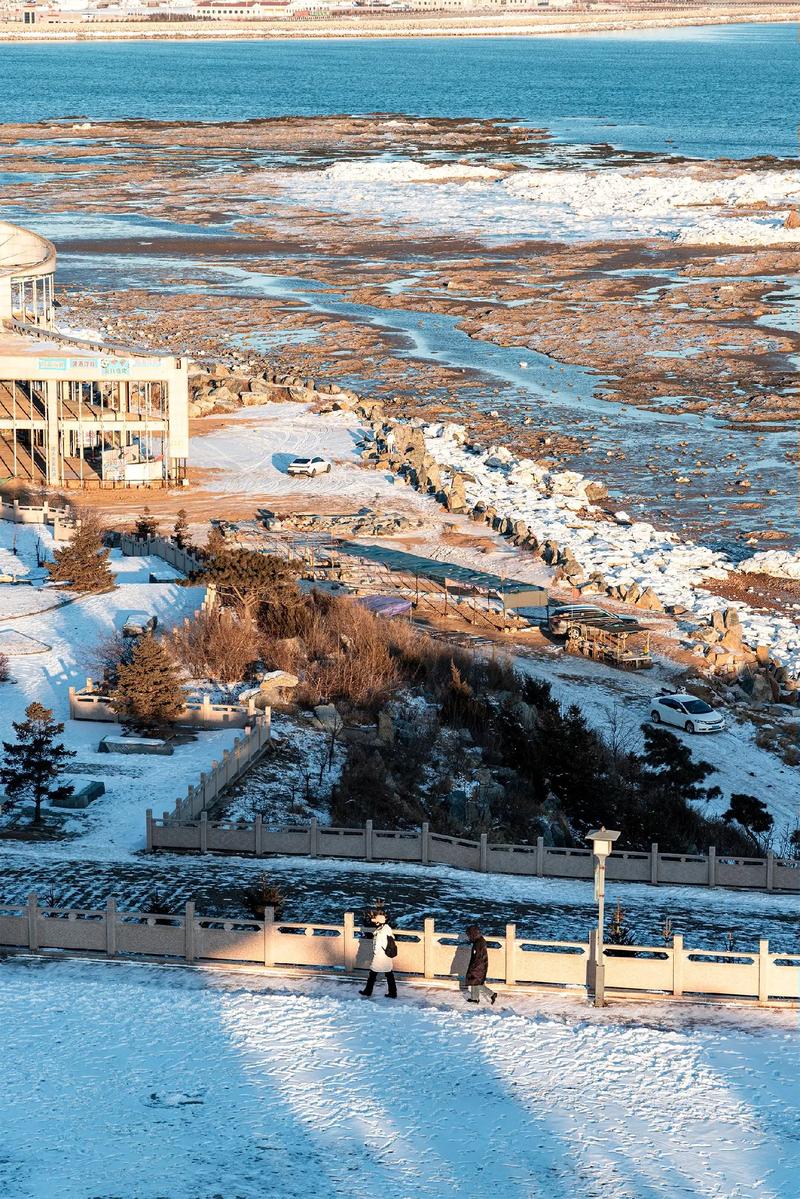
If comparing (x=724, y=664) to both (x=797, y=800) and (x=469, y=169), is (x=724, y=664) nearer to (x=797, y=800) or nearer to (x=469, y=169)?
(x=797, y=800)

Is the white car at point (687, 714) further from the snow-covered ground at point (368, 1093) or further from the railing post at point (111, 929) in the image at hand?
the railing post at point (111, 929)

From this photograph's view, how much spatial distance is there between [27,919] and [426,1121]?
6.17 meters

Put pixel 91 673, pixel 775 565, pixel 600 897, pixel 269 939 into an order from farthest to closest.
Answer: pixel 775 565
pixel 91 673
pixel 269 939
pixel 600 897

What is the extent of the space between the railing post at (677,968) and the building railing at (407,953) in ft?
0.04

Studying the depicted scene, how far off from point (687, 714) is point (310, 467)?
21768 millimetres

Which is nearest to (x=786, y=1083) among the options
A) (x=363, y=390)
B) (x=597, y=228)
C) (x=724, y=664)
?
(x=724, y=664)

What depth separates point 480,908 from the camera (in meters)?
24.6

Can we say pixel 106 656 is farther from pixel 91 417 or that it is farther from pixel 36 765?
pixel 91 417

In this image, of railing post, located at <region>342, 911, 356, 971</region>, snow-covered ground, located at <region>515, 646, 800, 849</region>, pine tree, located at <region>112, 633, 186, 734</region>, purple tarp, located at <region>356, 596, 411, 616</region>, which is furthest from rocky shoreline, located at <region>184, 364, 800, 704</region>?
railing post, located at <region>342, 911, 356, 971</region>

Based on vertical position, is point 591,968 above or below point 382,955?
below

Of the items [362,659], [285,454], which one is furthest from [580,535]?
[362,659]

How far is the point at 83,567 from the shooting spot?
134 ft

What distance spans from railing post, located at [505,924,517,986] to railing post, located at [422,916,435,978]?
2.78 feet

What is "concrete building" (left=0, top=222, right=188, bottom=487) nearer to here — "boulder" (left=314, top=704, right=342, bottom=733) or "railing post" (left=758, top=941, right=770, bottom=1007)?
"boulder" (left=314, top=704, right=342, bottom=733)
